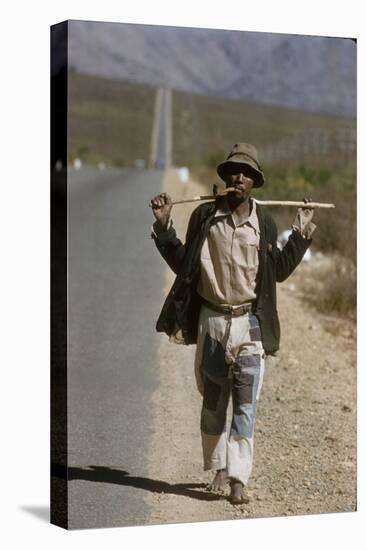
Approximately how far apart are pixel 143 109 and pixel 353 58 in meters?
1.75

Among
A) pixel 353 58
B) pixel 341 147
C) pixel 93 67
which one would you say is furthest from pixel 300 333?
pixel 93 67

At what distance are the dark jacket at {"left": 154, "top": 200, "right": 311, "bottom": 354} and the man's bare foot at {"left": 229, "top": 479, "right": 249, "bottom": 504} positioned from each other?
921mm

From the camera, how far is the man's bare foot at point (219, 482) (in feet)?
33.2

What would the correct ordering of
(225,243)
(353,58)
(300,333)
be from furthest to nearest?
(300,333) → (353,58) → (225,243)

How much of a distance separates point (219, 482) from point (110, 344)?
1229mm

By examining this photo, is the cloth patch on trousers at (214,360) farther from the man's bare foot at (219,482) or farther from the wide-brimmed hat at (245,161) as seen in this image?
the wide-brimmed hat at (245,161)

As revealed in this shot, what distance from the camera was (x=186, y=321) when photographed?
32.6ft

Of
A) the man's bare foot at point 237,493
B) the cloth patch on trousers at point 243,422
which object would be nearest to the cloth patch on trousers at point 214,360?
the cloth patch on trousers at point 243,422

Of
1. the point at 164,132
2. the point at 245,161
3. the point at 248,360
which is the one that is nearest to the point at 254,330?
the point at 248,360

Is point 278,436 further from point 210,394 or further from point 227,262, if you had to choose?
point 227,262

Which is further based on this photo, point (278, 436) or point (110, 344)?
point (278, 436)

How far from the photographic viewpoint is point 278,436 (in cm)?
1078

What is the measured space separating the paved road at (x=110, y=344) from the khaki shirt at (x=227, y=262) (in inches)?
23.8

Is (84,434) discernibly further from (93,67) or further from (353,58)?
(353,58)
